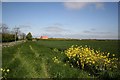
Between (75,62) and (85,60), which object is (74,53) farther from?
(85,60)

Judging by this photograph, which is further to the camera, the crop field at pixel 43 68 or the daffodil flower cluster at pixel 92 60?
the daffodil flower cluster at pixel 92 60

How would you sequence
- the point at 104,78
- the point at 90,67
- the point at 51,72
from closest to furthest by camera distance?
the point at 104,78 < the point at 51,72 < the point at 90,67

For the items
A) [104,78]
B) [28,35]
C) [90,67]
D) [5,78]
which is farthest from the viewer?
[28,35]

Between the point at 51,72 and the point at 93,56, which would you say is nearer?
the point at 51,72

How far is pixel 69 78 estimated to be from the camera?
835 cm

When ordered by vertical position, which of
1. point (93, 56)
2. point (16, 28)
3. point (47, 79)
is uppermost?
point (16, 28)

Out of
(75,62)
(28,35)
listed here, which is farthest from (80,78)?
(28,35)

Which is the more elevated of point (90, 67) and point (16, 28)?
point (16, 28)

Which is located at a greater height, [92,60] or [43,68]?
[92,60]

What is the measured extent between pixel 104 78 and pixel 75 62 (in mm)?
3990

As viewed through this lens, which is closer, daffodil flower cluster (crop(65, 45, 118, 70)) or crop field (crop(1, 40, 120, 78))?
crop field (crop(1, 40, 120, 78))

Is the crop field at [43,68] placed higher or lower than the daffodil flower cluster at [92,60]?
lower

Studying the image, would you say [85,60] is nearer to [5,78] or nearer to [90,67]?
[90,67]

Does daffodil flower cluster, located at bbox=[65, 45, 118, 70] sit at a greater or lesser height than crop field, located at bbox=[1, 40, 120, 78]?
greater
